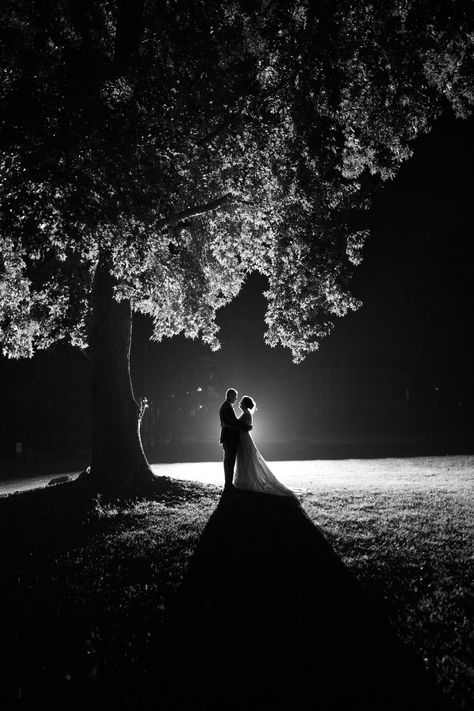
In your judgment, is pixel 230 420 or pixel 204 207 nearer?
pixel 230 420

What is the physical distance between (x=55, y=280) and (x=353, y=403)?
135 feet

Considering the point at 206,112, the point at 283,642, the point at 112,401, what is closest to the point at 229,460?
the point at 112,401

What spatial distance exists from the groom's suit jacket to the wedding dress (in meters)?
0.18

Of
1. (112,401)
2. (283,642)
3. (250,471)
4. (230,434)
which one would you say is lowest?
(283,642)

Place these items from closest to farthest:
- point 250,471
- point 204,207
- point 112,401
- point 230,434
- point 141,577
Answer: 1. point 141,577
2. point 230,434
3. point 250,471
4. point 204,207
5. point 112,401

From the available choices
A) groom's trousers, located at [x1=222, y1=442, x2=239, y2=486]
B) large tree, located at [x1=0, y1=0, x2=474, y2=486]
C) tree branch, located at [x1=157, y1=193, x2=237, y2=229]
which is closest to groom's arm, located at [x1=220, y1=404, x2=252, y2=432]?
groom's trousers, located at [x1=222, y1=442, x2=239, y2=486]

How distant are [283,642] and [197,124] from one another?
8532mm

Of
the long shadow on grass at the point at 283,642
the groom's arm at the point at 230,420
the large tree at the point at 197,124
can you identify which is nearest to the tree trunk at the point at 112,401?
the large tree at the point at 197,124

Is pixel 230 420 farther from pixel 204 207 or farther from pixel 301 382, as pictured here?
pixel 301 382

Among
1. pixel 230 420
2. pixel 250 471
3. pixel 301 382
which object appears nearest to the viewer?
pixel 230 420

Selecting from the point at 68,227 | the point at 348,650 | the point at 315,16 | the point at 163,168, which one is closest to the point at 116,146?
the point at 163,168

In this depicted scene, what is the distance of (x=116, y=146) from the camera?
7238 mm

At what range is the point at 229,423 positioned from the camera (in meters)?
10.4

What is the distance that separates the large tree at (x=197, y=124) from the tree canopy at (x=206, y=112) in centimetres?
3
